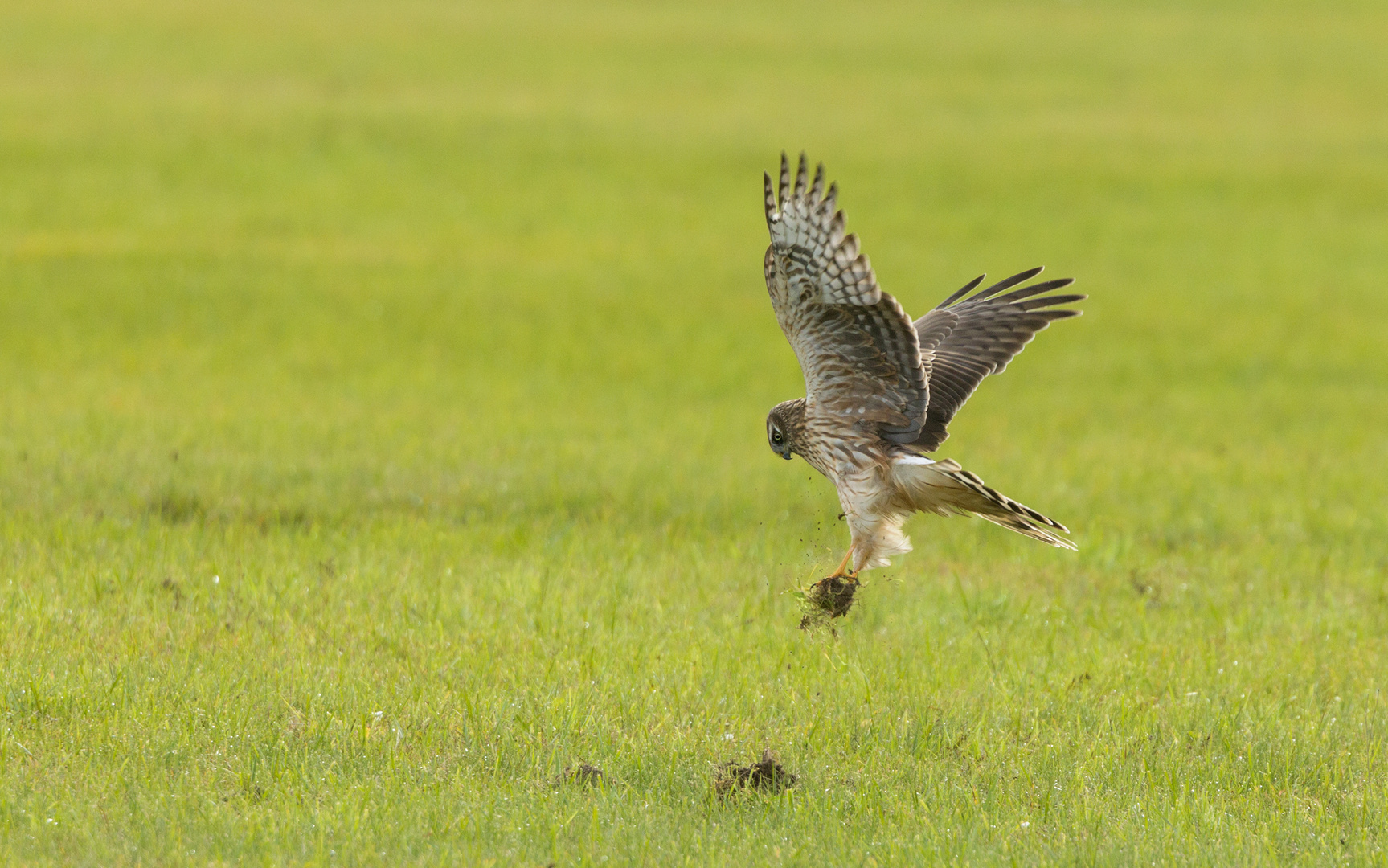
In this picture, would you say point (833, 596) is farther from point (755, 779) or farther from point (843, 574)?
point (755, 779)

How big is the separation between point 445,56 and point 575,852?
3110 cm

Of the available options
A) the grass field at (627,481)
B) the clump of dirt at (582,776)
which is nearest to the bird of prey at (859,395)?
the grass field at (627,481)

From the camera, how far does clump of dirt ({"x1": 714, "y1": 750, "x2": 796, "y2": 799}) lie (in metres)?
5.83

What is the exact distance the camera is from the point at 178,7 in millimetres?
37062

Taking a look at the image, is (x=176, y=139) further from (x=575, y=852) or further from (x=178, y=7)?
(x=575, y=852)

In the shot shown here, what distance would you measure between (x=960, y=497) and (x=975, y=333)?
1450 millimetres

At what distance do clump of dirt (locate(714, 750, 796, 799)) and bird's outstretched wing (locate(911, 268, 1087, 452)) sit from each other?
2.30 m

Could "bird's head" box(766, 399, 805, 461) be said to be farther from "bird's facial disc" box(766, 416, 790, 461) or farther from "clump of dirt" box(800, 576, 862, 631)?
"clump of dirt" box(800, 576, 862, 631)

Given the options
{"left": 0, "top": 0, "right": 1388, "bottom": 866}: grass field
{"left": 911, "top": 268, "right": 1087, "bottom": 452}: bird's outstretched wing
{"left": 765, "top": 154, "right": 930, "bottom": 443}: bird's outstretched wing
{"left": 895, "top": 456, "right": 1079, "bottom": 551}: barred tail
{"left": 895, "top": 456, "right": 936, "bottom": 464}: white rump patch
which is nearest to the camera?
{"left": 0, "top": 0, "right": 1388, "bottom": 866}: grass field

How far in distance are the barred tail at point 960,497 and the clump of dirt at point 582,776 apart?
2043mm

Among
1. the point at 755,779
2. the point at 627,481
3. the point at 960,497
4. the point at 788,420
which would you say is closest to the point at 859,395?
the point at 788,420

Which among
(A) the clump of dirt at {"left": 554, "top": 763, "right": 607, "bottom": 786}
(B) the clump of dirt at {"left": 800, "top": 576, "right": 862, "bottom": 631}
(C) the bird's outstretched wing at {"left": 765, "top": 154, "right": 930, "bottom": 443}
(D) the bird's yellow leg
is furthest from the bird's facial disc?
(A) the clump of dirt at {"left": 554, "top": 763, "right": 607, "bottom": 786}

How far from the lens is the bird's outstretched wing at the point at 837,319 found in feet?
21.1

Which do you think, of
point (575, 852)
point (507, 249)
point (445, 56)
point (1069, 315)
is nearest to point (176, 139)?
point (507, 249)
